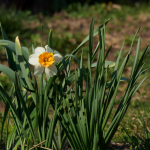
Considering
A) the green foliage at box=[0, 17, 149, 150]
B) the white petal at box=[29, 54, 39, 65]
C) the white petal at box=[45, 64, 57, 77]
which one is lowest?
the green foliage at box=[0, 17, 149, 150]

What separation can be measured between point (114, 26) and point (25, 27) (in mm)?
2220

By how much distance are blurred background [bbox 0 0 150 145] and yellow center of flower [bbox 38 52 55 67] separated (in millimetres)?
1706

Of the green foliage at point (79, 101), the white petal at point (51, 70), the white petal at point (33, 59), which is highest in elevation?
the white petal at point (33, 59)

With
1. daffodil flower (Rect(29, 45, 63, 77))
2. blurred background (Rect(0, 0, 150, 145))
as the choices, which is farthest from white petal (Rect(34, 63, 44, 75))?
blurred background (Rect(0, 0, 150, 145))

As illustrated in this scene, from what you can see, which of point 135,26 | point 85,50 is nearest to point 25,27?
point 85,50

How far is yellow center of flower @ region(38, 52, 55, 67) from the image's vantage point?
0.90m

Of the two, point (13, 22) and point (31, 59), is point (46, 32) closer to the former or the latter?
point (13, 22)

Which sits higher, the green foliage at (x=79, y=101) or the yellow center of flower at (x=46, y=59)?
the yellow center of flower at (x=46, y=59)

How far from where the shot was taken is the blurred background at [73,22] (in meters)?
4.02

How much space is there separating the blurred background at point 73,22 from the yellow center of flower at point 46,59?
5.60 ft

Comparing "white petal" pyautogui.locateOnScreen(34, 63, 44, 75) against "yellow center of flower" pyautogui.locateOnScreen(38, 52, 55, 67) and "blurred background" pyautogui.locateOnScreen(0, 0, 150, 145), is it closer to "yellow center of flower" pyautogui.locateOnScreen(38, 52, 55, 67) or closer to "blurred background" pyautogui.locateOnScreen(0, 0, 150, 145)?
"yellow center of flower" pyautogui.locateOnScreen(38, 52, 55, 67)

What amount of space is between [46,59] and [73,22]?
452cm

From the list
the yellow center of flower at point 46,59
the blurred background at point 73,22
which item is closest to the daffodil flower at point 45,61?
the yellow center of flower at point 46,59

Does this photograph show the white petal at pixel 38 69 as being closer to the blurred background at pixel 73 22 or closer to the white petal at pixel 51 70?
the white petal at pixel 51 70
